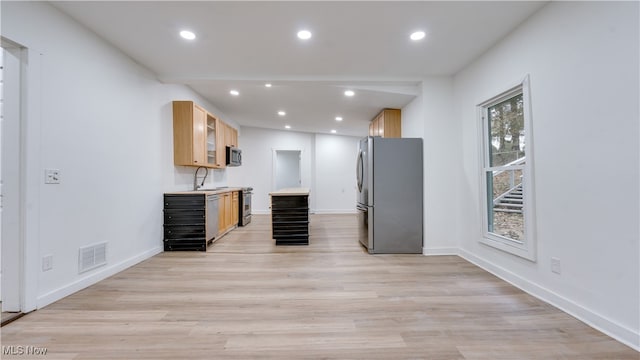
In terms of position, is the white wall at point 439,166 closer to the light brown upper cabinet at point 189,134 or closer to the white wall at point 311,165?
the light brown upper cabinet at point 189,134

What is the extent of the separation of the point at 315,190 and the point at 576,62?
648 centimetres

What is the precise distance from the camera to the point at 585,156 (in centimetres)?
185

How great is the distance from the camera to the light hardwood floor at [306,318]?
5.08 ft

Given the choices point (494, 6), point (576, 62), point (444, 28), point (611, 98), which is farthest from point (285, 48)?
point (611, 98)

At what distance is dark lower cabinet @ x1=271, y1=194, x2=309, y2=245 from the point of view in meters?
4.17

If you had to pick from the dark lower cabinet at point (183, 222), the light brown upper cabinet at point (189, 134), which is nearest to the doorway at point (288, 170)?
the light brown upper cabinet at point (189, 134)

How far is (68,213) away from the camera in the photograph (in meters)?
2.29

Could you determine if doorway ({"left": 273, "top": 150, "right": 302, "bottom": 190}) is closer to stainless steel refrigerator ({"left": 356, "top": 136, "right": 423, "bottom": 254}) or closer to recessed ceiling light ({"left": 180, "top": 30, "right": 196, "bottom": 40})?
stainless steel refrigerator ({"left": 356, "top": 136, "right": 423, "bottom": 254})

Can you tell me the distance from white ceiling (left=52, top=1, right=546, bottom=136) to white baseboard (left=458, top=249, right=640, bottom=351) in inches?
94.9

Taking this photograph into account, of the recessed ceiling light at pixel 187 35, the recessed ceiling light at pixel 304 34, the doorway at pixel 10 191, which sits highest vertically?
the recessed ceiling light at pixel 187 35

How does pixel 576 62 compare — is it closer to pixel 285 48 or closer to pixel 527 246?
pixel 527 246

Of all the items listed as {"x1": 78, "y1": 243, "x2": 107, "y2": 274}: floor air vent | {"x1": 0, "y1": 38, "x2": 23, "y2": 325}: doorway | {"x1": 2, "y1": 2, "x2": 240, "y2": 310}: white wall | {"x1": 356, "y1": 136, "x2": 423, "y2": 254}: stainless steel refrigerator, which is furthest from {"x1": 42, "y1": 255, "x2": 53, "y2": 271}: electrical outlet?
{"x1": 356, "y1": 136, "x2": 423, "y2": 254}: stainless steel refrigerator

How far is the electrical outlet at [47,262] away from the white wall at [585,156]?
416 cm

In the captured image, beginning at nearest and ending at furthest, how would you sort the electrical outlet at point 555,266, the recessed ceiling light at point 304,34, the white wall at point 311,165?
the electrical outlet at point 555,266 → the recessed ceiling light at point 304,34 → the white wall at point 311,165
